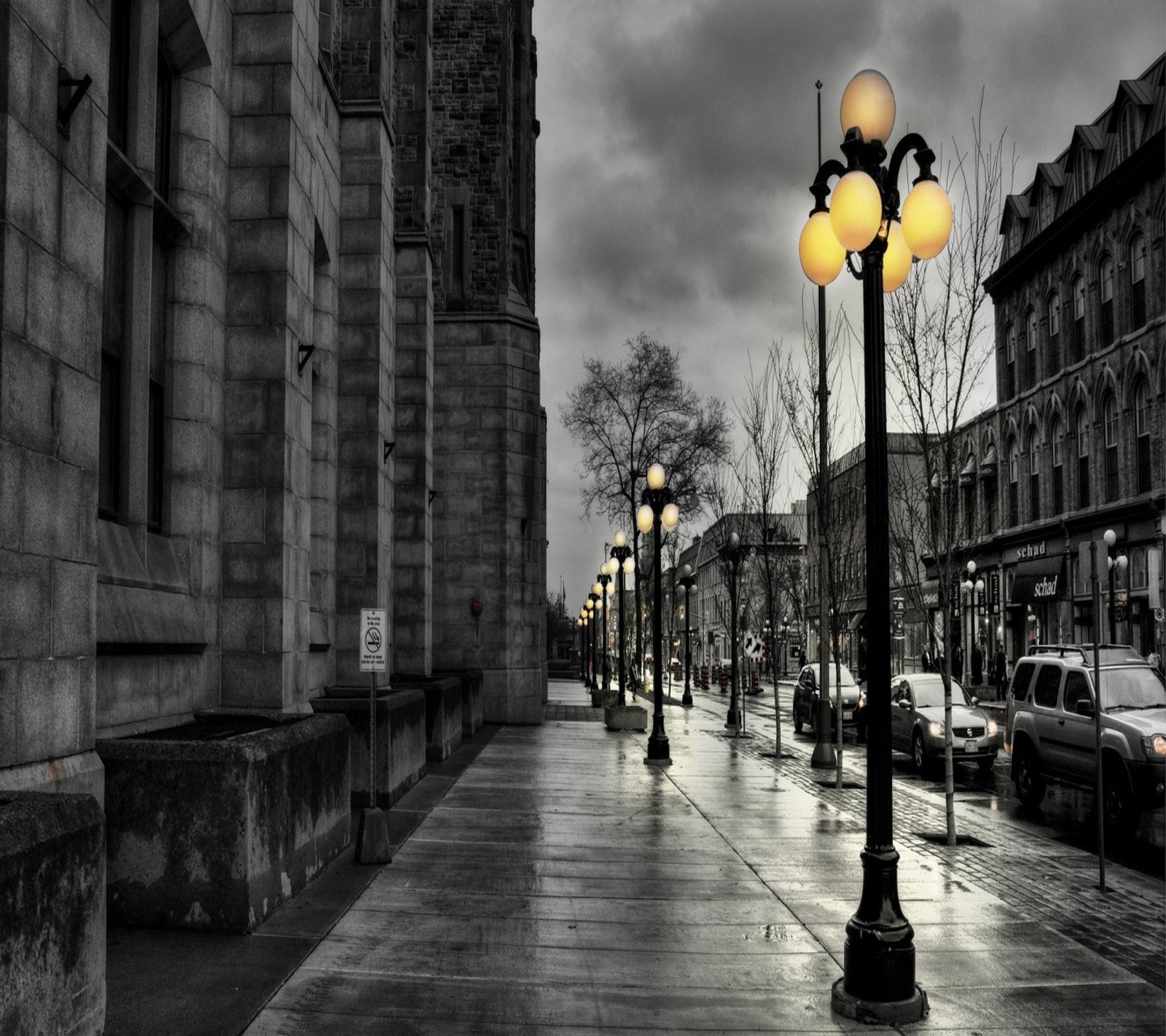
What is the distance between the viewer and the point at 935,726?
1991 cm

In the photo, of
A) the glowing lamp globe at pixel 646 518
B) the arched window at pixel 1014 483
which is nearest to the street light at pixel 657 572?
the glowing lamp globe at pixel 646 518

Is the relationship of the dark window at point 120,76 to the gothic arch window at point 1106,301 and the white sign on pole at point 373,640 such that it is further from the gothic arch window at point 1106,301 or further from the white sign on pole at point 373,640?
the gothic arch window at point 1106,301

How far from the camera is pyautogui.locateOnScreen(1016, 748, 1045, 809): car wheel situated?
1588 centimetres

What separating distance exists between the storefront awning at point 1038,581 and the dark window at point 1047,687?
32978mm

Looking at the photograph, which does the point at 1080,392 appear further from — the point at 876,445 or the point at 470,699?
the point at 876,445

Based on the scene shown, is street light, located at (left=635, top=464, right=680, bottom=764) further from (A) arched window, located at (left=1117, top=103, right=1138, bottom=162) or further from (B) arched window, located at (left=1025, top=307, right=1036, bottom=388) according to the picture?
(B) arched window, located at (left=1025, top=307, right=1036, bottom=388)

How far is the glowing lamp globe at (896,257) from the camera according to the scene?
848 centimetres

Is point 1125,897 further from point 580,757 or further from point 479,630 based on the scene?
point 479,630

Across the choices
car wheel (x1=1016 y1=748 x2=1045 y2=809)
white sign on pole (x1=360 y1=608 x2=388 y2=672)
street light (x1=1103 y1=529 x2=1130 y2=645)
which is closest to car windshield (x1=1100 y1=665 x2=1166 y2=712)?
car wheel (x1=1016 y1=748 x2=1045 y2=809)

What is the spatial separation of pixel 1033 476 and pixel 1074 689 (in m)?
38.1

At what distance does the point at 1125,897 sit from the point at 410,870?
612cm

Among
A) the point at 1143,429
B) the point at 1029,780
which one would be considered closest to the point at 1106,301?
the point at 1143,429

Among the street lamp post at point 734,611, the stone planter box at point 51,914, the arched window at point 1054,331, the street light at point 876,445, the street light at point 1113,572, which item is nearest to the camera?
the stone planter box at point 51,914

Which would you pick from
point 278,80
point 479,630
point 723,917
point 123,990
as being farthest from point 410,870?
point 479,630
